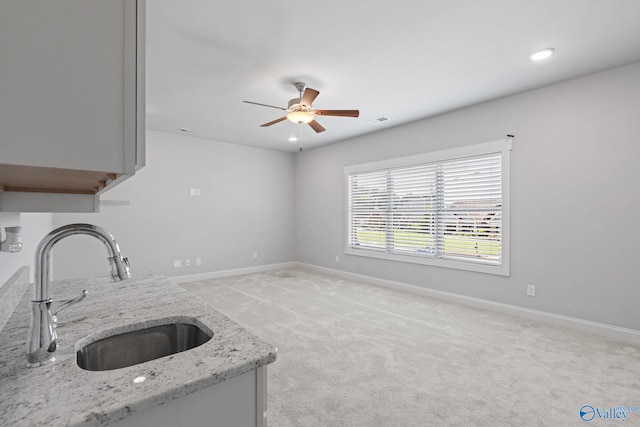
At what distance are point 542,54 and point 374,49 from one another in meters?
1.52

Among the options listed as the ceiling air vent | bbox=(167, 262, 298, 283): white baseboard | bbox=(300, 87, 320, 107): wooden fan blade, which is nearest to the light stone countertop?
bbox=(300, 87, 320, 107): wooden fan blade

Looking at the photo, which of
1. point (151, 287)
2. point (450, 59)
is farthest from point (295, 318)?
point (450, 59)

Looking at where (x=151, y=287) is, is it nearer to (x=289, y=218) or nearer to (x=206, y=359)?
(x=206, y=359)

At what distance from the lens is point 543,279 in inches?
138

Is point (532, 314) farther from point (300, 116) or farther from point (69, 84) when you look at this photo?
point (69, 84)

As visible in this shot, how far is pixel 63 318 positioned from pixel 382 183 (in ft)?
15.7

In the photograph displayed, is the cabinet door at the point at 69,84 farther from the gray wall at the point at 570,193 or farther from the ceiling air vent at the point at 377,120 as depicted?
the ceiling air vent at the point at 377,120

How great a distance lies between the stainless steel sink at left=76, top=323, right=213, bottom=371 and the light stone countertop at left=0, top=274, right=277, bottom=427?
0.04 m

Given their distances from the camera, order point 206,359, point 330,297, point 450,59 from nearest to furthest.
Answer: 1. point 206,359
2. point 450,59
3. point 330,297

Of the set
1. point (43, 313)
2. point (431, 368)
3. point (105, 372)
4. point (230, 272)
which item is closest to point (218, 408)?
point (105, 372)

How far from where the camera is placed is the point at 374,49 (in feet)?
8.94

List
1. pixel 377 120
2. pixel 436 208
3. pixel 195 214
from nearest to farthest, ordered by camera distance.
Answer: pixel 436 208 < pixel 377 120 < pixel 195 214

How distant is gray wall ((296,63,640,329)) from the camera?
3.01m

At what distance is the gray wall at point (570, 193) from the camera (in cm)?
301
